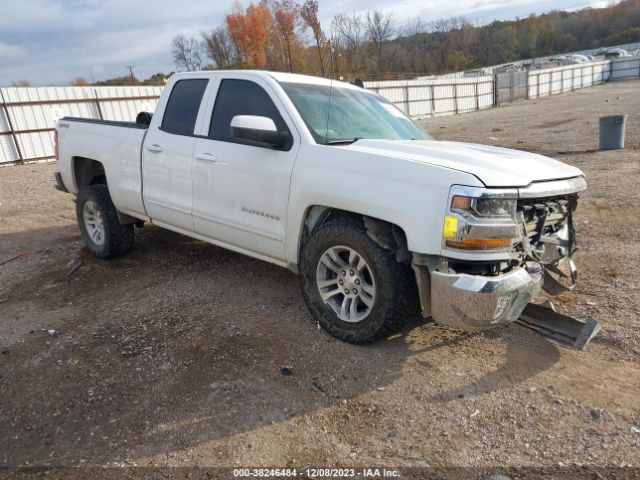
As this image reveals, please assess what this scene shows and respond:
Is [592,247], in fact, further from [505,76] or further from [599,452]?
[505,76]

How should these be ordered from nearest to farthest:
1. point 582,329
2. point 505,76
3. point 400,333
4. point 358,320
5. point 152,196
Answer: point 582,329
point 358,320
point 400,333
point 152,196
point 505,76

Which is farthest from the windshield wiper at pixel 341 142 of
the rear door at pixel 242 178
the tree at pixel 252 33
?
the tree at pixel 252 33

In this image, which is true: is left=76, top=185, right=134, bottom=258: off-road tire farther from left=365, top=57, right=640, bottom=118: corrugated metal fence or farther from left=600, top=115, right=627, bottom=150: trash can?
left=365, top=57, right=640, bottom=118: corrugated metal fence

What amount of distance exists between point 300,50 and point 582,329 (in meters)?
57.9

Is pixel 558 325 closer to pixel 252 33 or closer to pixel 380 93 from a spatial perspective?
pixel 380 93

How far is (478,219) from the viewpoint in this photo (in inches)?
114

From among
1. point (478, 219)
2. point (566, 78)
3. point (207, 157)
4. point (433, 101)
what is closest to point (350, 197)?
point (478, 219)

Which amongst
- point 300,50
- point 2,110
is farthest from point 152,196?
point 300,50

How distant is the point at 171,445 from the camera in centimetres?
262

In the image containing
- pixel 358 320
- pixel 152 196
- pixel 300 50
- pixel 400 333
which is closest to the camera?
pixel 358 320

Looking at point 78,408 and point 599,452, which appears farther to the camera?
point 78,408

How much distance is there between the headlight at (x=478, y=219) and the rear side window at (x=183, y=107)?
8.69ft

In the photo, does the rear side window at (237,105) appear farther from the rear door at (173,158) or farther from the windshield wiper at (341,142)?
the windshield wiper at (341,142)

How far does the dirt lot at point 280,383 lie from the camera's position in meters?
2.57
